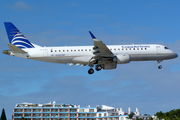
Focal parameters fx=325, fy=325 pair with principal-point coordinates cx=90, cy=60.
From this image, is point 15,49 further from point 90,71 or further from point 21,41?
point 90,71

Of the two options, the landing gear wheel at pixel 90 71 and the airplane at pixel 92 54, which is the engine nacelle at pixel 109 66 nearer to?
the airplane at pixel 92 54

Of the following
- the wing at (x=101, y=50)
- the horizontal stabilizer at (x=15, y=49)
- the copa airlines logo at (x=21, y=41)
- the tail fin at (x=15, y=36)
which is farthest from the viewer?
the tail fin at (x=15, y=36)

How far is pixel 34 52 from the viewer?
6056 centimetres

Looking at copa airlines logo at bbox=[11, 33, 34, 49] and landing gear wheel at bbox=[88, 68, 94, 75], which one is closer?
landing gear wheel at bbox=[88, 68, 94, 75]

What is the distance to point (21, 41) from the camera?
63.8m

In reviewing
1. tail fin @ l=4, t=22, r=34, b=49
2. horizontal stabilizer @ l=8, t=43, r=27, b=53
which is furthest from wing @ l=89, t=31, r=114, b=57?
tail fin @ l=4, t=22, r=34, b=49

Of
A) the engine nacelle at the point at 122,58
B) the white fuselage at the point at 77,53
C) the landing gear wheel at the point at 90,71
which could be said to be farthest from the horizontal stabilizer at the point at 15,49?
the engine nacelle at the point at 122,58

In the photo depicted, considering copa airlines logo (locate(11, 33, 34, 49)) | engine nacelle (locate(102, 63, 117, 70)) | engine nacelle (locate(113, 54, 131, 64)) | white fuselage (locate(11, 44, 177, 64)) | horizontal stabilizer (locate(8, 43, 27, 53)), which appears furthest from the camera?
copa airlines logo (locate(11, 33, 34, 49))

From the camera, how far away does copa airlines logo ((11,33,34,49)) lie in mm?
63125

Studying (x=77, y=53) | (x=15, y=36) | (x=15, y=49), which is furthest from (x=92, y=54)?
(x=15, y=36)

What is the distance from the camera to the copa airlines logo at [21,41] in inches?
2485

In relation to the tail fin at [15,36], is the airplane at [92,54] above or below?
below

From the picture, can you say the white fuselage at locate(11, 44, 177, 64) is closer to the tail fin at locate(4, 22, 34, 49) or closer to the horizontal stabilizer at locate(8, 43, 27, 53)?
the horizontal stabilizer at locate(8, 43, 27, 53)

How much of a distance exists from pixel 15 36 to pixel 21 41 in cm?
172
